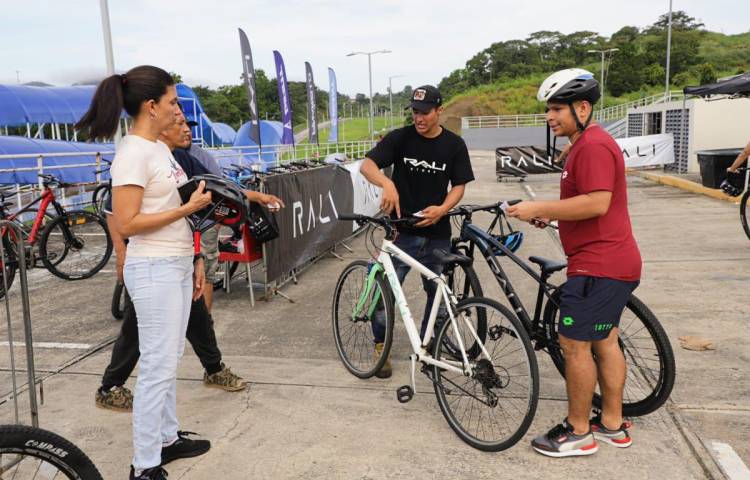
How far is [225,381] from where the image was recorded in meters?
4.19

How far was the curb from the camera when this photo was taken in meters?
13.7

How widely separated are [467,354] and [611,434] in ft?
2.93

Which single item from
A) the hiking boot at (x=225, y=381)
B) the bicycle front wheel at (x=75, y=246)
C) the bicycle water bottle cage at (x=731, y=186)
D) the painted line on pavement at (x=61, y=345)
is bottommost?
the painted line on pavement at (x=61, y=345)

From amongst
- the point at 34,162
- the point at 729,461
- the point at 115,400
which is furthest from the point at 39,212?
the point at 34,162

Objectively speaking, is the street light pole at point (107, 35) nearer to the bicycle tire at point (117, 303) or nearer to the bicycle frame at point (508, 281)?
the bicycle tire at point (117, 303)

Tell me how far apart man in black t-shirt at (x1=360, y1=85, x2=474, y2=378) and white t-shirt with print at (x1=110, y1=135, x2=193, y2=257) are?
1705 mm

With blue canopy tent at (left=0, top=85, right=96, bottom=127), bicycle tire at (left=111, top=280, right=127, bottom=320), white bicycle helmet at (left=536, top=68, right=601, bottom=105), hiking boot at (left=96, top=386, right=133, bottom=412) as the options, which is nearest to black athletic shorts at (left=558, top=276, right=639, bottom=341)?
white bicycle helmet at (left=536, top=68, right=601, bottom=105)

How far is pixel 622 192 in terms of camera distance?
124 inches

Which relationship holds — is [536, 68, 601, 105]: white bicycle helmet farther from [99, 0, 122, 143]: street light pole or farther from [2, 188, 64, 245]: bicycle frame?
[99, 0, 122, 143]: street light pole

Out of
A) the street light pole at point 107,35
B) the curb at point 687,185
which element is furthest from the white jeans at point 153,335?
the curb at point 687,185

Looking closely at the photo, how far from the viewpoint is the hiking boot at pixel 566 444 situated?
3.25 m

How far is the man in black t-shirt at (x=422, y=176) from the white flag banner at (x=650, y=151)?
18249mm

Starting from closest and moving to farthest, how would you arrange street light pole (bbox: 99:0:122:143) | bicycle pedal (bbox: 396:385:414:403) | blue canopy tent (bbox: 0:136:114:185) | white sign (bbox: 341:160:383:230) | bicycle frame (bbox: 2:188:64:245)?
bicycle pedal (bbox: 396:385:414:403), bicycle frame (bbox: 2:188:64:245), white sign (bbox: 341:160:383:230), street light pole (bbox: 99:0:122:143), blue canopy tent (bbox: 0:136:114:185)

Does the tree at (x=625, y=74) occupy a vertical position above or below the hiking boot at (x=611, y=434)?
above
